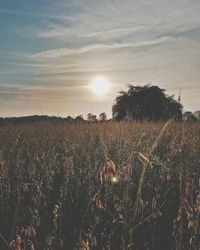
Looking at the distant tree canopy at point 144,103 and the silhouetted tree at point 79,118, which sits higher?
the distant tree canopy at point 144,103

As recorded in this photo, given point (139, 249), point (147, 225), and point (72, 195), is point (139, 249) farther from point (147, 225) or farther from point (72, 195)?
point (72, 195)

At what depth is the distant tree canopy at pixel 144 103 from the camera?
1791 cm

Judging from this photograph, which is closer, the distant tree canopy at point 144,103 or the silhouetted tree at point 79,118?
the silhouetted tree at point 79,118

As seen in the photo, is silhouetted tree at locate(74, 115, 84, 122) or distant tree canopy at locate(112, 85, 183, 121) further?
distant tree canopy at locate(112, 85, 183, 121)

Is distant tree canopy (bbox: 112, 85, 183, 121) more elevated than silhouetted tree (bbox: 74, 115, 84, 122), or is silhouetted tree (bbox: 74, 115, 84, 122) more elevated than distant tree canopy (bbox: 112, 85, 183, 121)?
distant tree canopy (bbox: 112, 85, 183, 121)

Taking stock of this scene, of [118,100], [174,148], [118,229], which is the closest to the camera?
[118,229]

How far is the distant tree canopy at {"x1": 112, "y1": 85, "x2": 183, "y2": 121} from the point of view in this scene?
17.9 metres

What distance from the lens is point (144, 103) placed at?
1783 centimetres

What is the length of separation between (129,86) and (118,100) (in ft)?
2.70

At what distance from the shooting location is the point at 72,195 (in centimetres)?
451

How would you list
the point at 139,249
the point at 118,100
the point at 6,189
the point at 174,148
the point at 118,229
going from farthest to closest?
the point at 118,100 → the point at 174,148 → the point at 6,189 → the point at 118,229 → the point at 139,249

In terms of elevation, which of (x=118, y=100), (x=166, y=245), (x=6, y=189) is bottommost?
(x=166, y=245)

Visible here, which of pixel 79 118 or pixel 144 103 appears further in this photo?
pixel 144 103

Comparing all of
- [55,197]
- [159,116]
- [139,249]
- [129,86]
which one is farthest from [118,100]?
[139,249]
